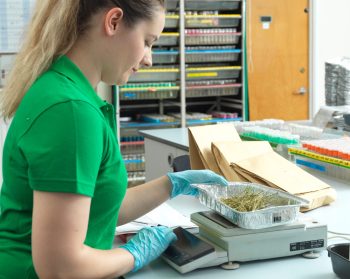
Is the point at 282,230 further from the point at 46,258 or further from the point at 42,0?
the point at 42,0

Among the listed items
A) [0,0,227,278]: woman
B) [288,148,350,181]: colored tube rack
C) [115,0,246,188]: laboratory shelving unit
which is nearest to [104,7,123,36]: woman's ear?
[0,0,227,278]: woman

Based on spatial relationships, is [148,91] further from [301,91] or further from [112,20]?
[112,20]

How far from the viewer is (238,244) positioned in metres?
1.38

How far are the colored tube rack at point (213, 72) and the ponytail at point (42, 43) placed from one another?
3.97m

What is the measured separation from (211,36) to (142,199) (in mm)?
3848

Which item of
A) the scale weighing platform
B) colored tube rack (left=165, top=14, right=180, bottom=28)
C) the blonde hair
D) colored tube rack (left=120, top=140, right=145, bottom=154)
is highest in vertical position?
colored tube rack (left=165, top=14, right=180, bottom=28)

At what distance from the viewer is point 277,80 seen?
5.57 m

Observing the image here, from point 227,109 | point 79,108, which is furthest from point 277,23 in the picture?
point 79,108

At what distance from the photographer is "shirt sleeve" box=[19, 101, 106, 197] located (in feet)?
3.57

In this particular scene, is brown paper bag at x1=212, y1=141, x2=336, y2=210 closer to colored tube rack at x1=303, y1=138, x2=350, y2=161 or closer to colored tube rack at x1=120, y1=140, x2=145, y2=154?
colored tube rack at x1=303, y1=138, x2=350, y2=161

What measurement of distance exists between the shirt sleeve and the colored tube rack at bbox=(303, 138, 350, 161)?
1.38 metres

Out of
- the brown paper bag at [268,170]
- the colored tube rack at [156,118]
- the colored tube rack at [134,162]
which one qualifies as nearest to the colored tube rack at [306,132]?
the brown paper bag at [268,170]

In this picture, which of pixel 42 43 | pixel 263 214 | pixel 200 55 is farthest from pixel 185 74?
pixel 42 43

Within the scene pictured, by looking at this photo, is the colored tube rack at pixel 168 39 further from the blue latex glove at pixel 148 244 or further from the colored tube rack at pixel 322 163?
the blue latex glove at pixel 148 244
